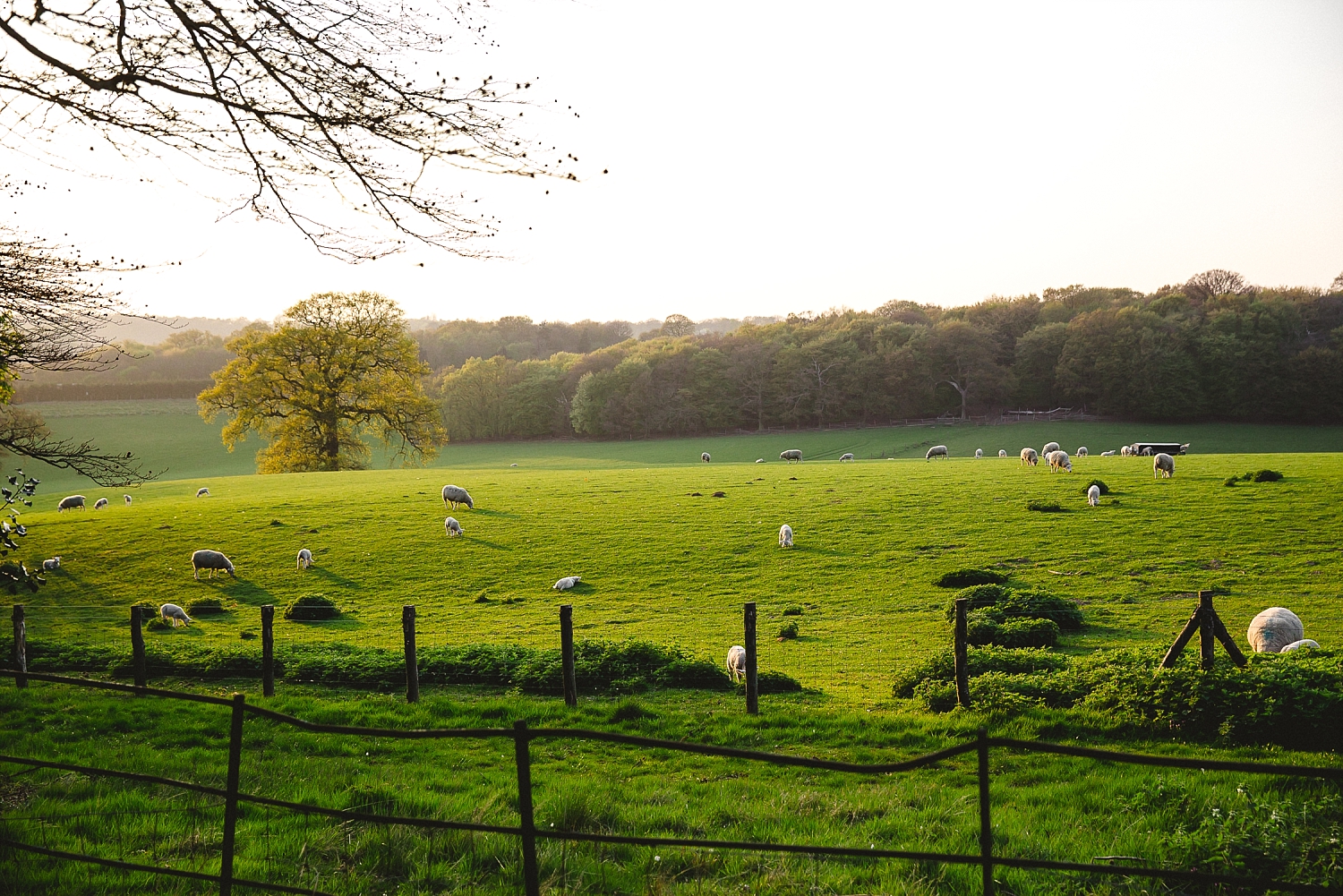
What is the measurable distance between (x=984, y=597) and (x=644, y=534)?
1400 cm

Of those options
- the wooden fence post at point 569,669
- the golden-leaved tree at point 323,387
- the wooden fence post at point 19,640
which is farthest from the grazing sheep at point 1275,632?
the golden-leaved tree at point 323,387

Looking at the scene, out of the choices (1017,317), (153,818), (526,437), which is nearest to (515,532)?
(153,818)

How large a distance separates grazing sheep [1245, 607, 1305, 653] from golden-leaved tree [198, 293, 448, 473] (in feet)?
165

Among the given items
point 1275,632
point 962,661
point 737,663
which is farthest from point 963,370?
point 962,661

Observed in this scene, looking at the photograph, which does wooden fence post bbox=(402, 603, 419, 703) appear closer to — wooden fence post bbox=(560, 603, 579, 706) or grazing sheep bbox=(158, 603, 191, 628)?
wooden fence post bbox=(560, 603, 579, 706)

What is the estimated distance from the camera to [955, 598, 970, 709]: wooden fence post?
11125mm

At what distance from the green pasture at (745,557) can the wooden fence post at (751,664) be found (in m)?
2.33

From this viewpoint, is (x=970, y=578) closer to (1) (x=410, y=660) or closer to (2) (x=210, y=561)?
(1) (x=410, y=660)

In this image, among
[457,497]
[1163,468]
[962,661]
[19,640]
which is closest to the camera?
[962,661]

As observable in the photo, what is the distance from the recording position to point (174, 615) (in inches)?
866

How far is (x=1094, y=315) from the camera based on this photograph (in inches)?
3455

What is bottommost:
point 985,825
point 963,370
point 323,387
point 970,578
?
point 970,578

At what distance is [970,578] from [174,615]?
21.2 meters

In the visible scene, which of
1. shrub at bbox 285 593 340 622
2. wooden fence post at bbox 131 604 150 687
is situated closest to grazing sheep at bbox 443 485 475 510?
shrub at bbox 285 593 340 622
